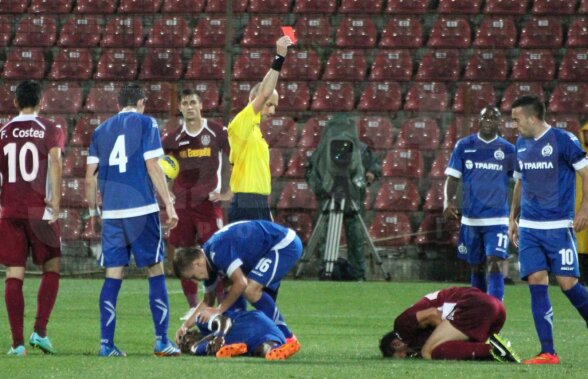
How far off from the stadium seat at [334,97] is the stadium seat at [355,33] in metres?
0.93

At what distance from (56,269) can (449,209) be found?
4.05m

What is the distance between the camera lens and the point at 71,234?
17047 millimetres

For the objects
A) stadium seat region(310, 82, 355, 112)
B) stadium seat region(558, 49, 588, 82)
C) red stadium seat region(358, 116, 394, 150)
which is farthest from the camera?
stadium seat region(310, 82, 355, 112)

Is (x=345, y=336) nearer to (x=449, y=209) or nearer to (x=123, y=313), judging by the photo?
(x=449, y=209)

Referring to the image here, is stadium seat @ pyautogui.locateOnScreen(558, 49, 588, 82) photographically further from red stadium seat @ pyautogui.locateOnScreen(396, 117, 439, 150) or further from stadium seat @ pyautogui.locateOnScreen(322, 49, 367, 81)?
stadium seat @ pyautogui.locateOnScreen(322, 49, 367, 81)

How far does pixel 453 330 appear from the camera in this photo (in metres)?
8.55

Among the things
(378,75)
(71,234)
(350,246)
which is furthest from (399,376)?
(378,75)

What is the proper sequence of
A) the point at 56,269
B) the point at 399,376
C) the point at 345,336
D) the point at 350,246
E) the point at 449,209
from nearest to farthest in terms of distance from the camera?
the point at 399,376 < the point at 56,269 < the point at 345,336 < the point at 449,209 < the point at 350,246

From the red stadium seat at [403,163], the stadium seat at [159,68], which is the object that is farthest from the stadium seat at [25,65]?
the red stadium seat at [403,163]

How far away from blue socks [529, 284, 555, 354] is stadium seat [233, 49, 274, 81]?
10694 millimetres

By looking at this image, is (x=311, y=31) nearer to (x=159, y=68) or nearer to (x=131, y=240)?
(x=159, y=68)

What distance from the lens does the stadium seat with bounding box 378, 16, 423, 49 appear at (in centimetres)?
1902

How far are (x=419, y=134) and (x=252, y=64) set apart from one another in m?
3.11

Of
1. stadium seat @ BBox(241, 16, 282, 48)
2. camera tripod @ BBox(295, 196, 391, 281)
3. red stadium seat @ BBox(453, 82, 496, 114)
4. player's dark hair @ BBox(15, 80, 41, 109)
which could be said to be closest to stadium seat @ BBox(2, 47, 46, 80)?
stadium seat @ BBox(241, 16, 282, 48)
